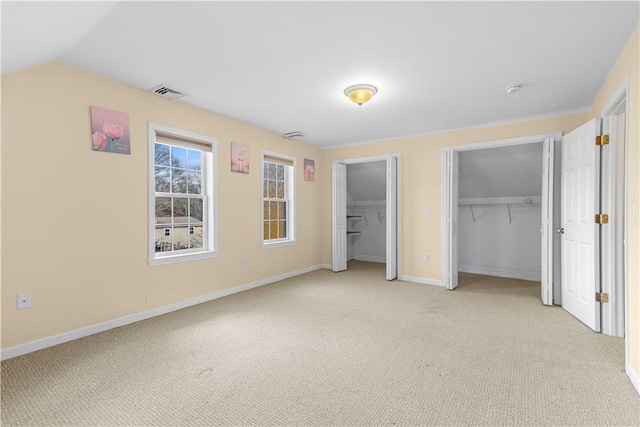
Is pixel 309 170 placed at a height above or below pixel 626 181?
above

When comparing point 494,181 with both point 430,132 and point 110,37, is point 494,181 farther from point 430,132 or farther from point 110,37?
point 110,37

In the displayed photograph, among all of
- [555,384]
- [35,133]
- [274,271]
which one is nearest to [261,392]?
[555,384]

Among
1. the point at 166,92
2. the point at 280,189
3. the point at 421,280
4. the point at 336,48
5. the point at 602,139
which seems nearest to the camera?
the point at 336,48

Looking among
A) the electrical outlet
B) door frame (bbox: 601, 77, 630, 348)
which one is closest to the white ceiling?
door frame (bbox: 601, 77, 630, 348)

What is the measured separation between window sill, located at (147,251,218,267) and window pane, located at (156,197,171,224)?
1.39 ft

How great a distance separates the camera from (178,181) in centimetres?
377

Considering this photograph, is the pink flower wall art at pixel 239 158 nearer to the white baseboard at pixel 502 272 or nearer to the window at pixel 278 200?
the window at pixel 278 200

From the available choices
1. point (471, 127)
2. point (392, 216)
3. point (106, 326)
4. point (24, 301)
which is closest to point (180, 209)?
point (106, 326)

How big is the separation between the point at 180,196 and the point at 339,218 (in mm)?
2994

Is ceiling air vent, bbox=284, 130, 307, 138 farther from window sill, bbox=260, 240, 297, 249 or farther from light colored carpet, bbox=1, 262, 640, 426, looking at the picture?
light colored carpet, bbox=1, 262, 640, 426

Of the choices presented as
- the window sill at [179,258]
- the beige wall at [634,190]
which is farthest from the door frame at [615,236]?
the window sill at [179,258]

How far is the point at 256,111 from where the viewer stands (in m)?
3.95

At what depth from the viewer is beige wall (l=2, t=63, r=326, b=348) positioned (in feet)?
7.98

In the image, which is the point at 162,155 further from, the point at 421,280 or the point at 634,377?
the point at 634,377
